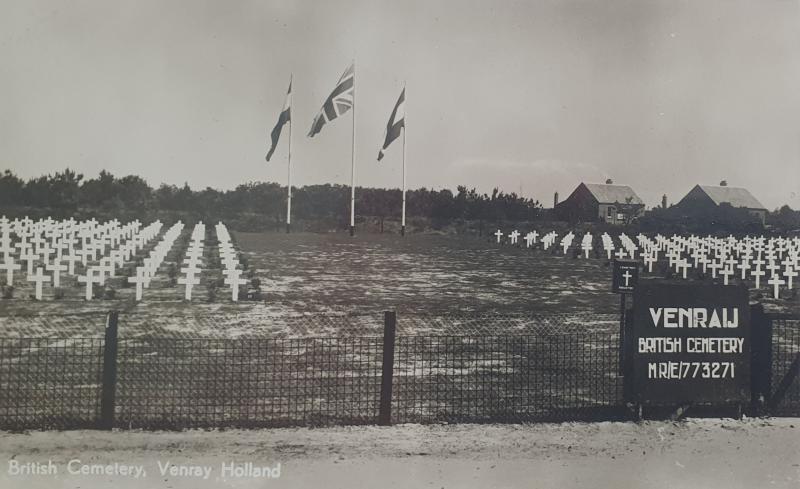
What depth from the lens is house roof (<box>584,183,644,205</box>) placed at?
207ft

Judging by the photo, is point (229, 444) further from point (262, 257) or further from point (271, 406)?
point (262, 257)

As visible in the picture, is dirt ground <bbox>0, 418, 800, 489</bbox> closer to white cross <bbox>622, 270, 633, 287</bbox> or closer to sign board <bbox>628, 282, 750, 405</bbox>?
sign board <bbox>628, 282, 750, 405</bbox>

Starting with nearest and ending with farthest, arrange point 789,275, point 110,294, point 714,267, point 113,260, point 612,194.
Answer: point 110,294 < point 113,260 < point 789,275 < point 714,267 < point 612,194

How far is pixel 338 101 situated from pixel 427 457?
2123cm

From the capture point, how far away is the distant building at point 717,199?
190 feet

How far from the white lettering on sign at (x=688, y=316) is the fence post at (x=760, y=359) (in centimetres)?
42

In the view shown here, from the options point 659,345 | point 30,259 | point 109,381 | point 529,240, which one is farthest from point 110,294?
point 529,240

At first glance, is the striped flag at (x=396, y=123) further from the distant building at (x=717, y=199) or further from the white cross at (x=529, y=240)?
the distant building at (x=717, y=199)

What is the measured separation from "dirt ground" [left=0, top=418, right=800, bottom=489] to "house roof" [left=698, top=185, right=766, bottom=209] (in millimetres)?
59896

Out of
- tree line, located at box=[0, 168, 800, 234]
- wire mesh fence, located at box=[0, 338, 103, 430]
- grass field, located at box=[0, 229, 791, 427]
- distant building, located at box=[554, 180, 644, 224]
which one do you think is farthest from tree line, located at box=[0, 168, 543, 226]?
wire mesh fence, located at box=[0, 338, 103, 430]

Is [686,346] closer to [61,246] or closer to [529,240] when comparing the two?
[61,246]

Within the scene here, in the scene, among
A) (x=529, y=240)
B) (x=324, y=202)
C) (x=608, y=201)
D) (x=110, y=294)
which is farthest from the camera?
(x=608, y=201)

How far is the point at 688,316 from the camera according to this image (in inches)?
231

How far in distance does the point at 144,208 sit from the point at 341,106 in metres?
15.4
